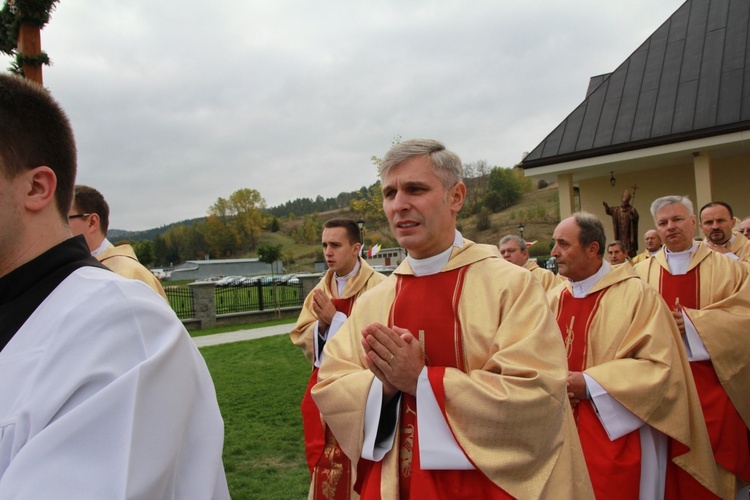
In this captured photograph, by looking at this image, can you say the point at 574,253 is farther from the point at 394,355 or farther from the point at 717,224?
the point at 717,224

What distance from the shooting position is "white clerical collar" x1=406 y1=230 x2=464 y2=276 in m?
2.72

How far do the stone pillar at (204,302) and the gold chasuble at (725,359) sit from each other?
17293mm

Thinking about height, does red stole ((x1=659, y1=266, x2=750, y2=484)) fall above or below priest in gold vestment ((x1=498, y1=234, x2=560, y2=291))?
below

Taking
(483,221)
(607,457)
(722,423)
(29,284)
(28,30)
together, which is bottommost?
(483,221)

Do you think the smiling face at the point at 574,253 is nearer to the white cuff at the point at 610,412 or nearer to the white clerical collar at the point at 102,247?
the white cuff at the point at 610,412

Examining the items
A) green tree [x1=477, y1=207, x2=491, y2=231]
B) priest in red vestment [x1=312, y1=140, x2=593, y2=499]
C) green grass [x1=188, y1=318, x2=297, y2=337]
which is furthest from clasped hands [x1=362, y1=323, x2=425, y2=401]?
green tree [x1=477, y1=207, x2=491, y2=231]

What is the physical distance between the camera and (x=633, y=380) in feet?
11.0

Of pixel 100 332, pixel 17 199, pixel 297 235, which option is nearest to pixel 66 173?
pixel 17 199

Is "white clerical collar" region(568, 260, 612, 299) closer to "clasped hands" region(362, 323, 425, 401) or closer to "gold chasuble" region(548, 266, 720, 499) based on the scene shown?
"gold chasuble" region(548, 266, 720, 499)

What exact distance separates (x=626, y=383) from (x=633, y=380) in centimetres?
5

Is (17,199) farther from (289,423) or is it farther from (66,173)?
(289,423)

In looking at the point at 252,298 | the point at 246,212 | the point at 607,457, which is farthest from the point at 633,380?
the point at 246,212

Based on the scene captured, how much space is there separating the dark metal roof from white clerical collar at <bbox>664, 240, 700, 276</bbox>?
404 inches

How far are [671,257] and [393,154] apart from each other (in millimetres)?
3378
